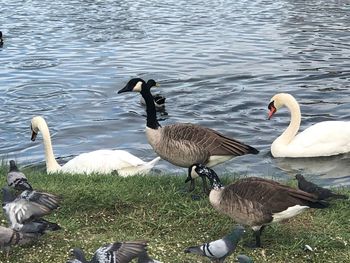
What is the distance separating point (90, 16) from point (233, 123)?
65.0ft

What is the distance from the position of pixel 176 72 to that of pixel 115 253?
665 inches

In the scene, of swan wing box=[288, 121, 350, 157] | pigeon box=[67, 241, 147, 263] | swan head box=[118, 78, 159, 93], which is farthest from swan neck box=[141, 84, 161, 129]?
swan wing box=[288, 121, 350, 157]

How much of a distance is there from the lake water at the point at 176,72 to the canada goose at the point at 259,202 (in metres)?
5.35

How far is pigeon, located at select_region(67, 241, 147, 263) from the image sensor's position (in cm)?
668

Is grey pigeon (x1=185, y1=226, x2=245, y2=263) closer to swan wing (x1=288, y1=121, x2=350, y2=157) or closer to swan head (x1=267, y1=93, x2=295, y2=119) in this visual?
swan wing (x1=288, y1=121, x2=350, y2=157)

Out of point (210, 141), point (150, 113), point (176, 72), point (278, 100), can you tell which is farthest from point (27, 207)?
point (176, 72)

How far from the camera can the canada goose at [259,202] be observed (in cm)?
766

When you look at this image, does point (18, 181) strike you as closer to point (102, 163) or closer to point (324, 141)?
point (102, 163)

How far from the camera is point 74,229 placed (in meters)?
8.46

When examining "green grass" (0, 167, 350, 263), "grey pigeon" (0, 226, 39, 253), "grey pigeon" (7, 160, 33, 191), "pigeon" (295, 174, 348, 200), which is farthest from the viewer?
"grey pigeon" (7, 160, 33, 191)

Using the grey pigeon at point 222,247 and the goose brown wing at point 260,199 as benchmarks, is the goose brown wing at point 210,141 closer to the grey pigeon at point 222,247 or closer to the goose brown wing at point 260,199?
the goose brown wing at point 260,199

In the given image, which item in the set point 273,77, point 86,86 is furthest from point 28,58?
point 273,77

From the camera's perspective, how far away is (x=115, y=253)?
6.79 metres

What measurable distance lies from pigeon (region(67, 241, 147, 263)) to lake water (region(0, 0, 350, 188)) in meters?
6.57
